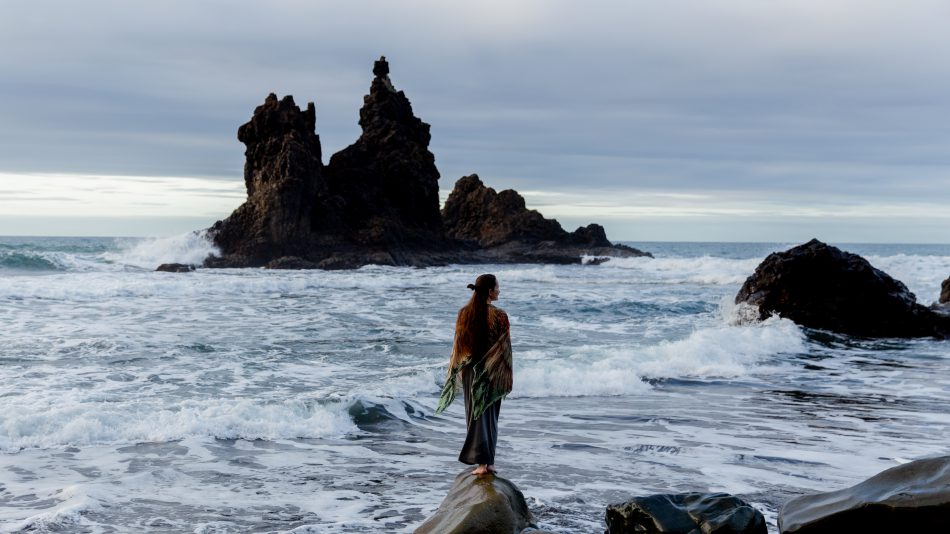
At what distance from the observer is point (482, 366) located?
6.93m

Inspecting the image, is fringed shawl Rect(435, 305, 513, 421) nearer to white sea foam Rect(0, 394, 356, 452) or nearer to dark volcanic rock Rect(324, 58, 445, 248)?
white sea foam Rect(0, 394, 356, 452)

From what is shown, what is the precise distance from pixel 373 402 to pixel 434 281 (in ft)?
101

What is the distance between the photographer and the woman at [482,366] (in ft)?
22.6

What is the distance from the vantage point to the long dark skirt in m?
6.89

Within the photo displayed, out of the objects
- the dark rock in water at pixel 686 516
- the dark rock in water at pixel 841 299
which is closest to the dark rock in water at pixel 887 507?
the dark rock in water at pixel 686 516

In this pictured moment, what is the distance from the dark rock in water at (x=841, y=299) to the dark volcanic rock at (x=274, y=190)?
40.5 meters

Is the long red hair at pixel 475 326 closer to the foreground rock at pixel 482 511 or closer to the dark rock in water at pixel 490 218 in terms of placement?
the foreground rock at pixel 482 511

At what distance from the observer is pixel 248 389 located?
12180mm

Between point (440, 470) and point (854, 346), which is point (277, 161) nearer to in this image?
point (854, 346)

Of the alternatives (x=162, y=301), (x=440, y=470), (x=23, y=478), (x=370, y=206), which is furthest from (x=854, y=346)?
(x=370, y=206)

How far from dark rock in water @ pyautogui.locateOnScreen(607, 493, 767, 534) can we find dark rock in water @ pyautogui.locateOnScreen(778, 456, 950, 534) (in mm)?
296

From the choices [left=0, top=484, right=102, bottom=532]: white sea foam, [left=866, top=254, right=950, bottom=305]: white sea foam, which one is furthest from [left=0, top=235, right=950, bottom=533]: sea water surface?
[left=866, top=254, right=950, bottom=305]: white sea foam

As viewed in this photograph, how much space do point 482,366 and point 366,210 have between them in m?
59.2

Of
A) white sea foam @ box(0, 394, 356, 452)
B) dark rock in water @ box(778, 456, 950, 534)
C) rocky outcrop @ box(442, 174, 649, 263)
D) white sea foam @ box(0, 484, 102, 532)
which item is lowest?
white sea foam @ box(0, 484, 102, 532)
